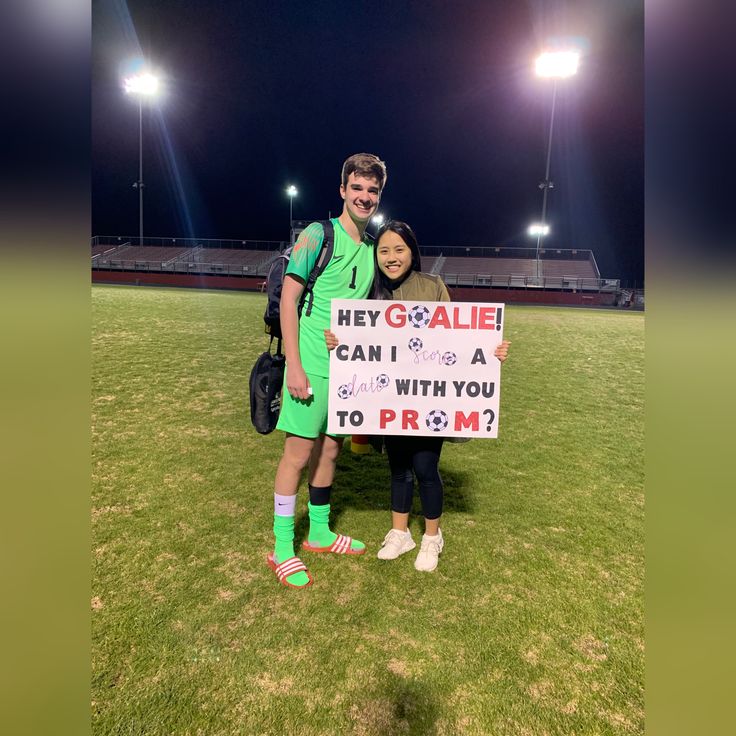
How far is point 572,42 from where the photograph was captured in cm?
2644

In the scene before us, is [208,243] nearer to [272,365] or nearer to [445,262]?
[445,262]

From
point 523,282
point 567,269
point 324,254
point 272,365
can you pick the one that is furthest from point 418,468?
point 567,269

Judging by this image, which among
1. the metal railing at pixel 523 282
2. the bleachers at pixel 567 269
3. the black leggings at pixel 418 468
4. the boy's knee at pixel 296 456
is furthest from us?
the bleachers at pixel 567 269


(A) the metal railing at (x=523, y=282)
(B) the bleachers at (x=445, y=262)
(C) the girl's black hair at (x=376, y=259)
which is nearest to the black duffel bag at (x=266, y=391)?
(C) the girl's black hair at (x=376, y=259)

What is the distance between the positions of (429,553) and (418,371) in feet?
3.61

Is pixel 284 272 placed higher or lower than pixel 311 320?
higher

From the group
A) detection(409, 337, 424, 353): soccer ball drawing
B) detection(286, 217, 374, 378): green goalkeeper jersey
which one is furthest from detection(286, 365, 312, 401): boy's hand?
detection(409, 337, 424, 353): soccer ball drawing

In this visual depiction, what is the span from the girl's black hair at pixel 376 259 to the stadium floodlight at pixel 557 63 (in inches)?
1203

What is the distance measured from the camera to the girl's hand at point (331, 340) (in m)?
Result: 2.50

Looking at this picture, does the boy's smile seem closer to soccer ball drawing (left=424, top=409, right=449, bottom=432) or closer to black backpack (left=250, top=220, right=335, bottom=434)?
black backpack (left=250, top=220, right=335, bottom=434)

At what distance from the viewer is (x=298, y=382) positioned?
2471 mm

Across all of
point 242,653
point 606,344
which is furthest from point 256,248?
point 242,653

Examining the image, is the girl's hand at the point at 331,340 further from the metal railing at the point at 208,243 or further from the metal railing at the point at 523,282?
the metal railing at the point at 208,243
